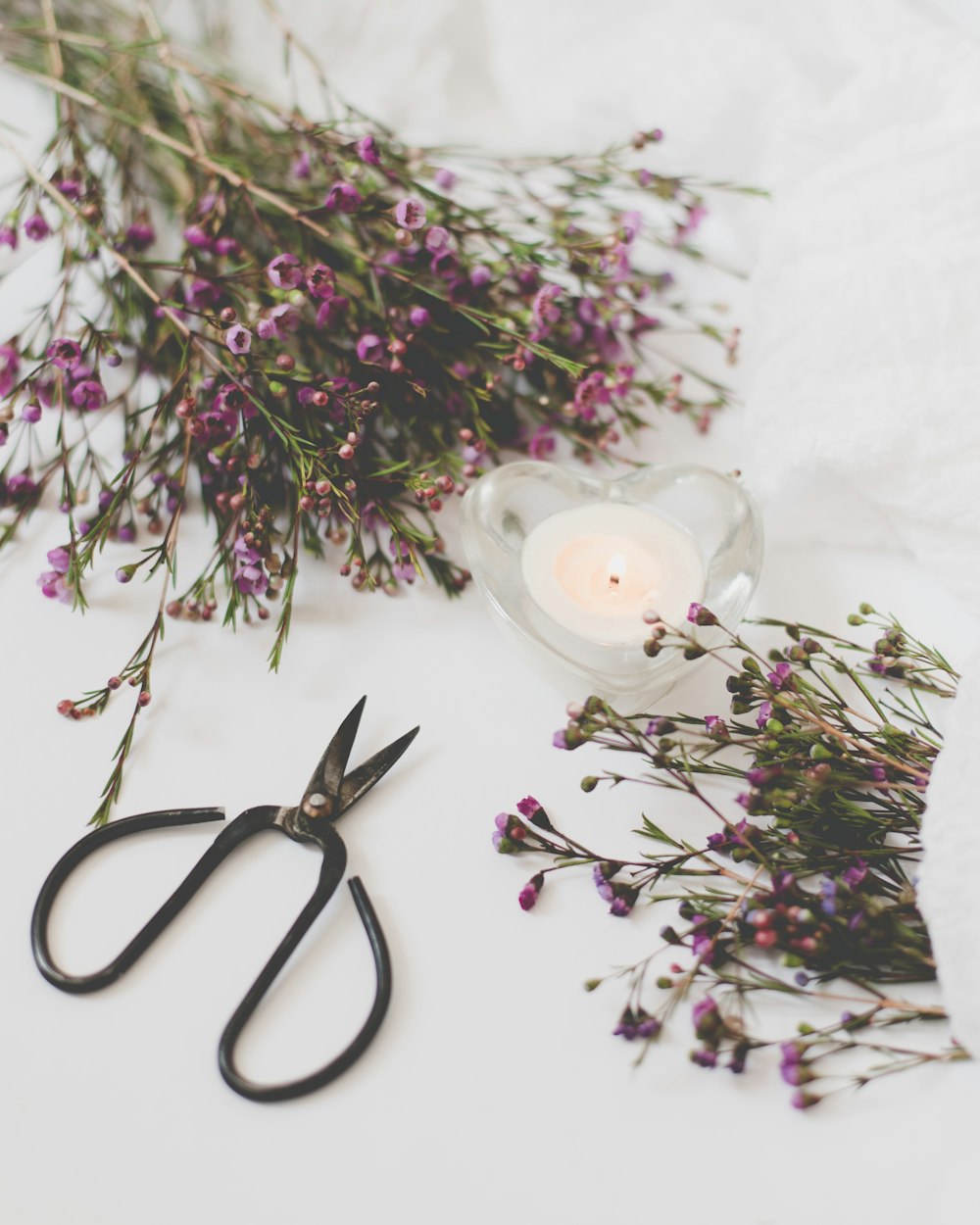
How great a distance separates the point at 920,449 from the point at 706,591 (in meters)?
0.25

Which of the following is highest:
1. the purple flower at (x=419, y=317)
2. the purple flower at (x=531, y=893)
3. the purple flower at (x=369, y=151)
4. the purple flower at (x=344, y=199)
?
the purple flower at (x=369, y=151)

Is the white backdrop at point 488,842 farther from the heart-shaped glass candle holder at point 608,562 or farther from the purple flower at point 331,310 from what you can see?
the purple flower at point 331,310

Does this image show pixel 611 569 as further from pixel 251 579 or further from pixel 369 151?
pixel 369 151

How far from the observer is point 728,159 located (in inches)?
50.9

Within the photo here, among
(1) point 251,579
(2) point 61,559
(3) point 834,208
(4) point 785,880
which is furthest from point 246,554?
(3) point 834,208

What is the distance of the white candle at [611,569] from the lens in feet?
2.63

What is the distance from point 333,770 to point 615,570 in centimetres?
27

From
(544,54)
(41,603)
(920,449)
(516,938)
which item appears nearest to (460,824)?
(516,938)

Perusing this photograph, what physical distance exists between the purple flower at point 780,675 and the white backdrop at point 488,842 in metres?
0.08

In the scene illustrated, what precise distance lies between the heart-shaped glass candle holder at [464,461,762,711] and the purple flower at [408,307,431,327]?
0.18m

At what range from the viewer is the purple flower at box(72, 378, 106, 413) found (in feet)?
3.00

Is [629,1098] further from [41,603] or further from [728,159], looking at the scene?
[728,159]

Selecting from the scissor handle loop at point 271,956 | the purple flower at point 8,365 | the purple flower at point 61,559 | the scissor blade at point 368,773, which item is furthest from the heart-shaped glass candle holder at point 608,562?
the purple flower at point 8,365

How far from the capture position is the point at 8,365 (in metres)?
0.97
